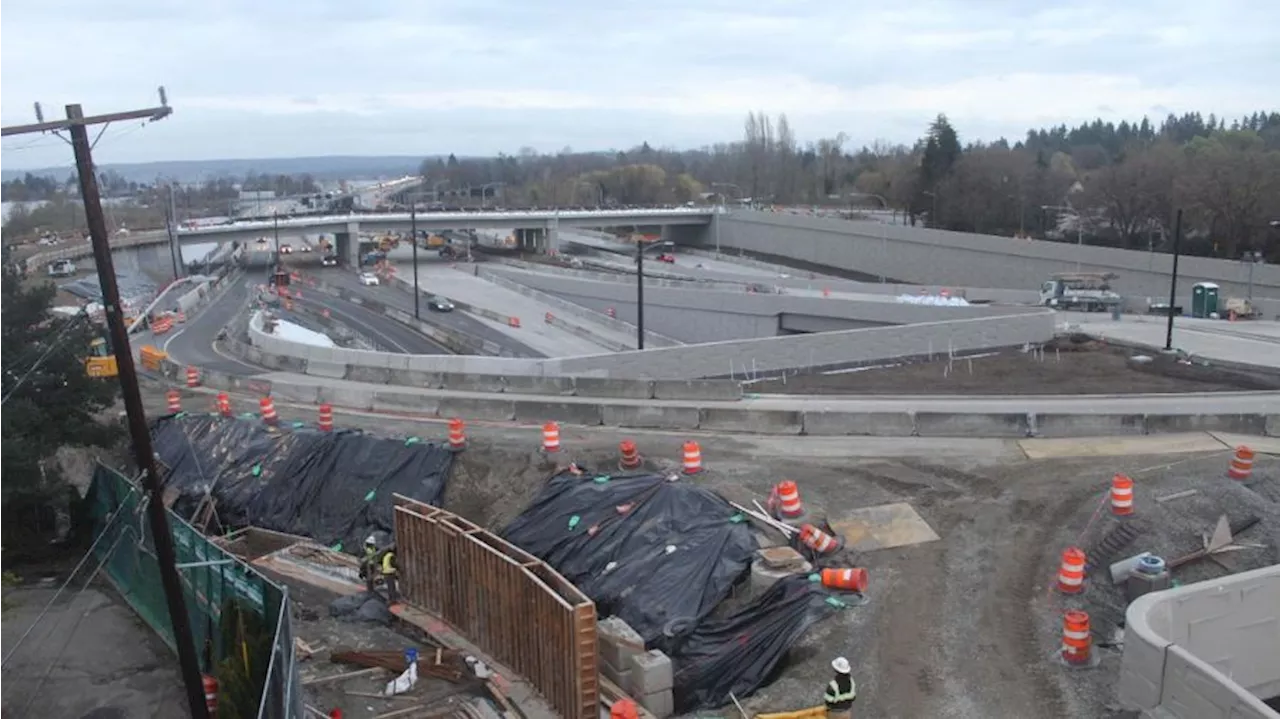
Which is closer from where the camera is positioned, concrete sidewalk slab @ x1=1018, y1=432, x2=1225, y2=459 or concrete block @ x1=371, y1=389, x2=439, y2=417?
concrete sidewalk slab @ x1=1018, y1=432, x2=1225, y2=459

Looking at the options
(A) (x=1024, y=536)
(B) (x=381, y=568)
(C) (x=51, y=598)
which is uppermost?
(A) (x=1024, y=536)

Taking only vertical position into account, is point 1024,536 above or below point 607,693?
above

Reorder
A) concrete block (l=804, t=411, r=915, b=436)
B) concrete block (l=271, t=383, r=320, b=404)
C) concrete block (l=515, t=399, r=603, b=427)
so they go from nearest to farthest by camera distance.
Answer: concrete block (l=804, t=411, r=915, b=436), concrete block (l=515, t=399, r=603, b=427), concrete block (l=271, t=383, r=320, b=404)

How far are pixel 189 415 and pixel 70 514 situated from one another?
3.77 metres

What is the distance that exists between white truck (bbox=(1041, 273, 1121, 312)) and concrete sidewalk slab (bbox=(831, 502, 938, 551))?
3314 centimetres

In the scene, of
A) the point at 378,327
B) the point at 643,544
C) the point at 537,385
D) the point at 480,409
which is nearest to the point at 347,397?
the point at 480,409

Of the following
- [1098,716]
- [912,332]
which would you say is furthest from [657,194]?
[1098,716]

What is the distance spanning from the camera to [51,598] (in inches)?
733

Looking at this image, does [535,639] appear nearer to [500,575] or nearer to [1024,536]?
[500,575]

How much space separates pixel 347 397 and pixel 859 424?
44.1ft

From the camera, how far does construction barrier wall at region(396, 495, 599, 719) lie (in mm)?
11609

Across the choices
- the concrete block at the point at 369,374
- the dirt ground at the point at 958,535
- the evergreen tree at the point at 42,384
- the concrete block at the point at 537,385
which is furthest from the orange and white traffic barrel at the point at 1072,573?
the concrete block at the point at 369,374

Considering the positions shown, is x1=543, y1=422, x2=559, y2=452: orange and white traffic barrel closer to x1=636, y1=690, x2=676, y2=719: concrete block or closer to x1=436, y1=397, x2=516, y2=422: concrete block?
x1=436, y1=397, x2=516, y2=422: concrete block

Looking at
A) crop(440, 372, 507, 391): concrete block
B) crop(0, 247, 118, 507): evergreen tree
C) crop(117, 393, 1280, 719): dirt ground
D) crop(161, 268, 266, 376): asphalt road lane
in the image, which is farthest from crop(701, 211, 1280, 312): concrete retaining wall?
crop(0, 247, 118, 507): evergreen tree
